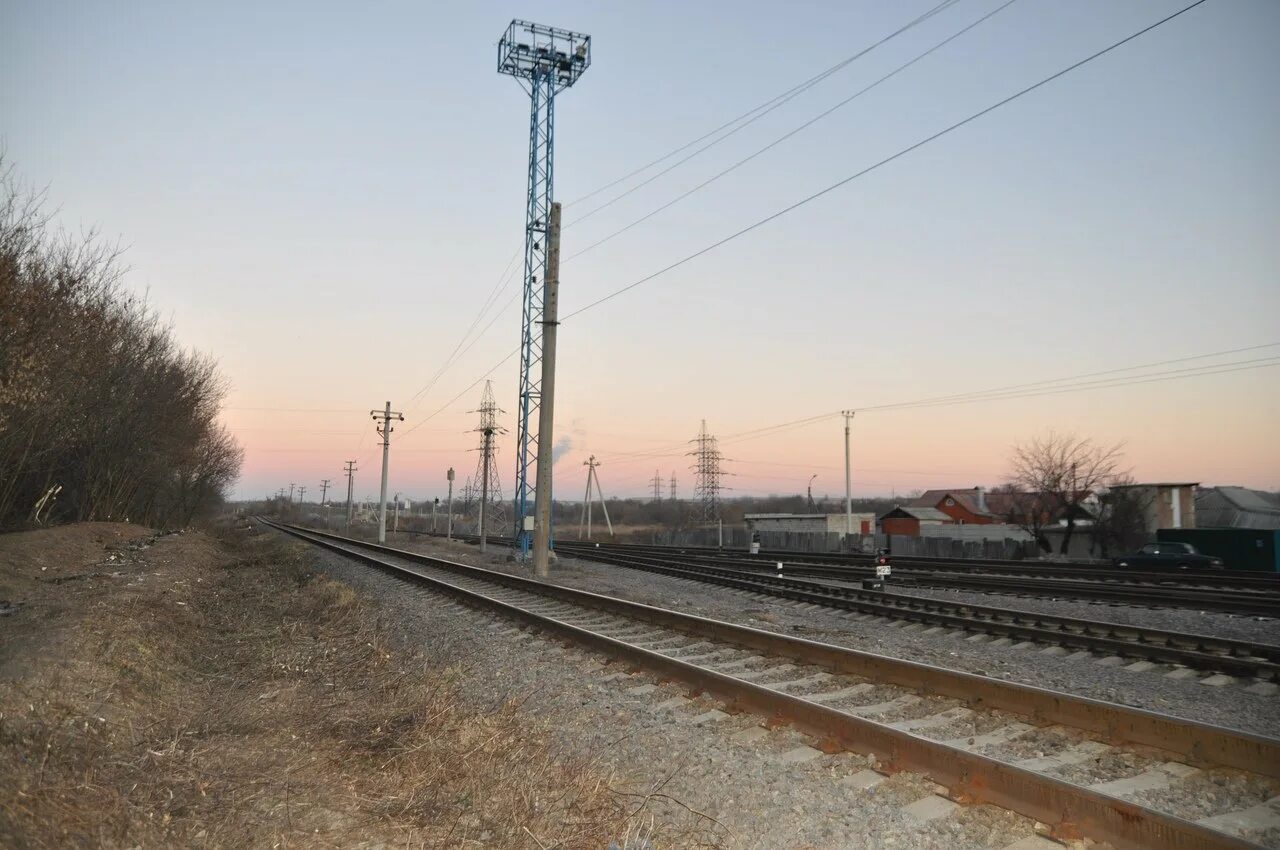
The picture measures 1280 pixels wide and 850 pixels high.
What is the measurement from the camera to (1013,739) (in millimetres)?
6086

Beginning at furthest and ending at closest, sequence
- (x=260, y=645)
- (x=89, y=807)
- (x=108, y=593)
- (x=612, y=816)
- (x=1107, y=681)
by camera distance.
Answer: (x=108, y=593) < (x=260, y=645) < (x=1107, y=681) < (x=612, y=816) < (x=89, y=807)

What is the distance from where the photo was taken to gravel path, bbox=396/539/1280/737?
8.02 m

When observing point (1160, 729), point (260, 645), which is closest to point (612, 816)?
point (1160, 729)

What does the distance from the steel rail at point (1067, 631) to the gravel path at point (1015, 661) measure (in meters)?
0.30

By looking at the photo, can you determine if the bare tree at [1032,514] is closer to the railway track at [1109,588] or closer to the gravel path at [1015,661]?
the railway track at [1109,588]

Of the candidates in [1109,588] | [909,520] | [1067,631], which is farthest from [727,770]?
[909,520]

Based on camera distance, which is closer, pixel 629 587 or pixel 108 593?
pixel 108 593

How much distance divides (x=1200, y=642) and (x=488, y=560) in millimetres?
25089

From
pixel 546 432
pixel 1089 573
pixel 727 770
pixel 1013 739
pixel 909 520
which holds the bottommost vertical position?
pixel 1089 573

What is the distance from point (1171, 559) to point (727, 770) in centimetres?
3151

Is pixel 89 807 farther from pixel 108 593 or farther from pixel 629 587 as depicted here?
pixel 629 587

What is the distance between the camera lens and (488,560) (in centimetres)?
3148

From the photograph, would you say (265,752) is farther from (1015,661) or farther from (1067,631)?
(1067,631)

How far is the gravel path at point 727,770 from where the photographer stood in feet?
14.9
